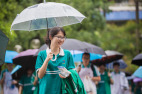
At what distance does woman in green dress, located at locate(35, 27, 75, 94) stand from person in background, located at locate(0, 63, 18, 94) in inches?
277

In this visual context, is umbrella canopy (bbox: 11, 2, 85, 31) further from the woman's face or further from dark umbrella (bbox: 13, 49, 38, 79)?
dark umbrella (bbox: 13, 49, 38, 79)

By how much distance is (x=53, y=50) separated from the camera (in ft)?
20.6

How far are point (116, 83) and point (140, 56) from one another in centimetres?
354

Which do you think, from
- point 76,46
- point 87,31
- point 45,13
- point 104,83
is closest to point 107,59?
point 104,83

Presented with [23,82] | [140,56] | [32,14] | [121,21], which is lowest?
[121,21]

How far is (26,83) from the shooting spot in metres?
13.3

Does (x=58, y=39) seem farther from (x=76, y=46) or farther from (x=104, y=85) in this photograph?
(x=104, y=85)

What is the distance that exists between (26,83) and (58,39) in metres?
7.36

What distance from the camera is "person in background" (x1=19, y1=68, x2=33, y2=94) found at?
13.2m

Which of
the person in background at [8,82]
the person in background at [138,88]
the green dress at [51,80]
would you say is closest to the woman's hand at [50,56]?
the green dress at [51,80]

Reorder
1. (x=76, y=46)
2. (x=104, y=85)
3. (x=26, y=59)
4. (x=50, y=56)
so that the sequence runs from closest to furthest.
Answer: (x=50, y=56)
(x=76, y=46)
(x=26, y=59)
(x=104, y=85)

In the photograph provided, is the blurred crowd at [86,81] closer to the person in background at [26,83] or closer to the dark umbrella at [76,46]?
the person in background at [26,83]

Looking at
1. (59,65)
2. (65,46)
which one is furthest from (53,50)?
(65,46)

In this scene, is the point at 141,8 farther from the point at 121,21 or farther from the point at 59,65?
the point at 59,65
